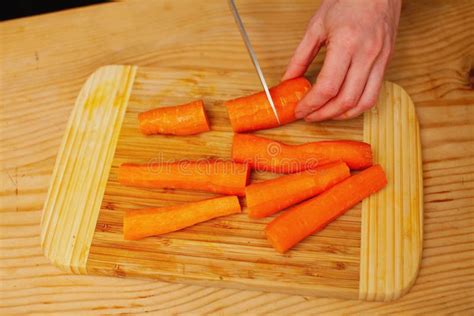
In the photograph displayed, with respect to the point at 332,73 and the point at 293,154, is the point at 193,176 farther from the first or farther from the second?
the point at 332,73

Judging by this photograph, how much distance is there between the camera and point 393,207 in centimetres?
212

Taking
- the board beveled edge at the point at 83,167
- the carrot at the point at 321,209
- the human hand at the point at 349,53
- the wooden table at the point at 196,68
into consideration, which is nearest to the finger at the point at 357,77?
the human hand at the point at 349,53

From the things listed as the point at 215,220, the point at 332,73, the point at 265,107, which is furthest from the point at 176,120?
the point at 332,73

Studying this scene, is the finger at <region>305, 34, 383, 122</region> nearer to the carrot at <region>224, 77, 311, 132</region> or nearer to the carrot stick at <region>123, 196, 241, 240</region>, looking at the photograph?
the carrot at <region>224, 77, 311, 132</region>

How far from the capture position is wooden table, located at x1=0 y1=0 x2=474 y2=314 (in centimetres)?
204

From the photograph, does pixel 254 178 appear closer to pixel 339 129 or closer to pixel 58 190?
pixel 339 129

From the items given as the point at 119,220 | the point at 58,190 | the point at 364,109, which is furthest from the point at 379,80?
the point at 58,190

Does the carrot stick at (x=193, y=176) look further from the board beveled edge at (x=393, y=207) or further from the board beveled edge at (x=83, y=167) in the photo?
the board beveled edge at (x=393, y=207)

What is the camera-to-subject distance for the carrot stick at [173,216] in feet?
6.86

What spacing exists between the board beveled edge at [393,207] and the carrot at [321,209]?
0.22 feet

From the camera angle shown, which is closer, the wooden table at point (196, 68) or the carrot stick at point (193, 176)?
the wooden table at point (196, 68)

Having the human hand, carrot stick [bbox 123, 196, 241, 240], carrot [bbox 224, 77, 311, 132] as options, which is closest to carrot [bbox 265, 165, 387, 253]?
carrot stick [bbox 123, 196, 241, 240]

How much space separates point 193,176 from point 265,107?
18.8 inches

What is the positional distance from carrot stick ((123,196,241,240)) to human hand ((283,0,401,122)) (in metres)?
0.56
